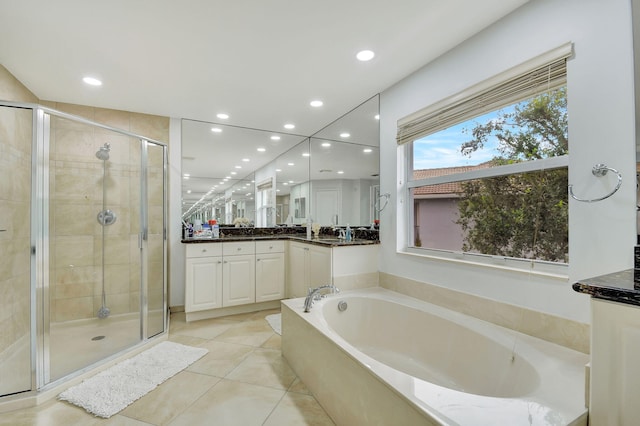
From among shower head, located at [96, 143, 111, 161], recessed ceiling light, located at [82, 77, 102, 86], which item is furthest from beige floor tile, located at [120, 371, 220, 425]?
recessed ceiling light, located at [82, 77, 102, 86]

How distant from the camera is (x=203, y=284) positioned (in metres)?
3.12

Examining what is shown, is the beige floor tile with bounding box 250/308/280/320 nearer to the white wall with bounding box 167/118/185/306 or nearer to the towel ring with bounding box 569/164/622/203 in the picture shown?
the white wall with bounding box 167/118/185/306

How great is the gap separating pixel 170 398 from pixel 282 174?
297 centimetres

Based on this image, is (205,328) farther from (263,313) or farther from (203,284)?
(263,313)

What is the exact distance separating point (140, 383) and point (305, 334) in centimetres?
115

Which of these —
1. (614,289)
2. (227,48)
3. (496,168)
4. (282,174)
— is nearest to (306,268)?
(282,174)

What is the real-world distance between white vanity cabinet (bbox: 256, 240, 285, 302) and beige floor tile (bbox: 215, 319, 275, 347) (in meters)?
0.42

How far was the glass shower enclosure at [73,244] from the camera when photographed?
6.12 ft

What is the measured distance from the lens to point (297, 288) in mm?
3359

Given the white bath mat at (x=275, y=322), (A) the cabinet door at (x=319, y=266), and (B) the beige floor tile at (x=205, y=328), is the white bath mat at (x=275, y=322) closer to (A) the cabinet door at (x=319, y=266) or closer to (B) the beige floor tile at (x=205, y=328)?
(B) the beige floor tile at (x=205, y=328)

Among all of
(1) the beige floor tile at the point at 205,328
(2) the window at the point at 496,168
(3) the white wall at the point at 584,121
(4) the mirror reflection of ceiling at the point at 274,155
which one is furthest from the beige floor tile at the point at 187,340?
(3) the white wall at the point at 584,121

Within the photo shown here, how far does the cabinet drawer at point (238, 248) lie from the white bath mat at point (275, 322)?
Result: 0.77 metres

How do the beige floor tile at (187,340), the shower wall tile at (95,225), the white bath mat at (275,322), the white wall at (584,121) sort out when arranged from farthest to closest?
the white bath mat at (275,322), the shower wall tile at (95,225), the beige floor tile at (187,340), the white wall at (584,121)

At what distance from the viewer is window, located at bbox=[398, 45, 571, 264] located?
5.27 feet
